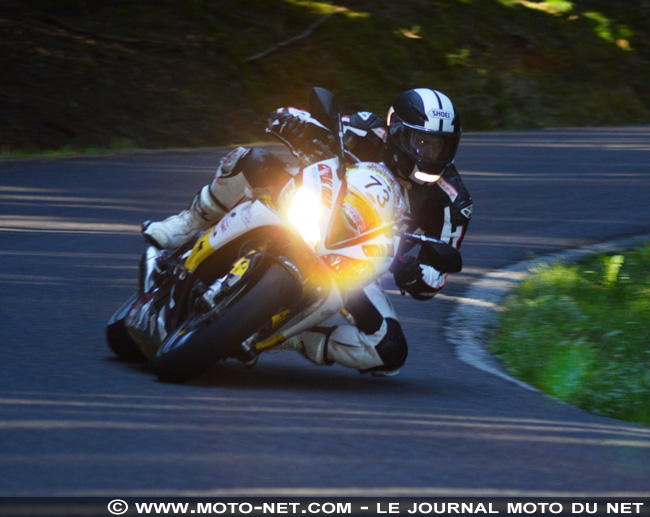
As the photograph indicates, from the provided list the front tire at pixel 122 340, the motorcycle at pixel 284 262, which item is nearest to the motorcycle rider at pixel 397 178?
the motorcycle at pixel 284 262

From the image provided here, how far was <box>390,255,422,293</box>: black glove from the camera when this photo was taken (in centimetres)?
483

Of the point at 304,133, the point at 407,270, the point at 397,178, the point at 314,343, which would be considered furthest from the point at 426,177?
the point at 314,343

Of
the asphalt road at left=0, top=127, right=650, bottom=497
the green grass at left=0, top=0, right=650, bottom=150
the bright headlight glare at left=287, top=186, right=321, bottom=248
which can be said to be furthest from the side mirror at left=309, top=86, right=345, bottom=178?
the green grass at left=0, top=0, right=650, bottom=150

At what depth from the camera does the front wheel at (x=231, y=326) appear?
4363 millimetres

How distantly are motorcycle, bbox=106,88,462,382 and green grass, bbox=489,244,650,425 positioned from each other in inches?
50.1

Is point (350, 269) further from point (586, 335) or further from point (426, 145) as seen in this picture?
point (586, 335)

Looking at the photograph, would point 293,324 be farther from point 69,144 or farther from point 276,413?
point 69,144

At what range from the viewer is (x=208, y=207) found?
5.32 m

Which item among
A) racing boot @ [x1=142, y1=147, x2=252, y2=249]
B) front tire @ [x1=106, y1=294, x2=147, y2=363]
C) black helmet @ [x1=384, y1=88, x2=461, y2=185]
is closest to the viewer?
black helmet @ [x1=384, y1=88, x2=461, y2=185]

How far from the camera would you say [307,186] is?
461 cm

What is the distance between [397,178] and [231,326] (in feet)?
4.18

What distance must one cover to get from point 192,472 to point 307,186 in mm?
1507

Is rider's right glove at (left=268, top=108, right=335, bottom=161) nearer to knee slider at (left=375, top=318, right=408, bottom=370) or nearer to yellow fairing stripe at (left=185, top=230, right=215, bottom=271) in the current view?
yellow fairing stripe at (left=185, top=230, right=215, bottom=271)

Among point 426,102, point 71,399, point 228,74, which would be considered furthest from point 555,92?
point 71,399
